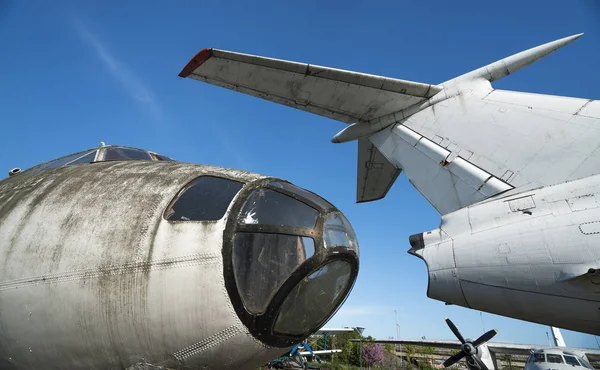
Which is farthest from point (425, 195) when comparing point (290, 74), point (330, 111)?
point (290, 74)

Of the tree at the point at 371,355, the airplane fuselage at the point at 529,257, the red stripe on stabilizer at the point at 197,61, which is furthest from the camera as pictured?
the tree at the point at 371,355

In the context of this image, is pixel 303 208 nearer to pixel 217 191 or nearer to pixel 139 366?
pixel 217 191

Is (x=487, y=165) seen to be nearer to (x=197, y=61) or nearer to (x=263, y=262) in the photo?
(x=263, y=262)

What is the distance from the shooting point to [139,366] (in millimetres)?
2365

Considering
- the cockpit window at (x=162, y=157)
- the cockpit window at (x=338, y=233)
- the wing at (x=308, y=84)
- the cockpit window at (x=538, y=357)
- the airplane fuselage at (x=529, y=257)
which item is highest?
the wing at (x=308, y=84)

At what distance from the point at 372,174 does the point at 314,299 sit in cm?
776

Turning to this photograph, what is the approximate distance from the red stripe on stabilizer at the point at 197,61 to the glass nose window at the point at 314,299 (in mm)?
5149

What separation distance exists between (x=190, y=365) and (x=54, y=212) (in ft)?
5.57

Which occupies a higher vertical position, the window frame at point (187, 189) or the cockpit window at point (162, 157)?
the cockpit window at point (162, 157)

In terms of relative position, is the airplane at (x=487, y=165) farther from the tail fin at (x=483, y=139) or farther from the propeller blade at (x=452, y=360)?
the propeller blade at (x=452, y=360)

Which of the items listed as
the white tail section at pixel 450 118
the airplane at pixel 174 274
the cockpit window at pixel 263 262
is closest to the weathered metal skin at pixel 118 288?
the airplane at pixel 174 274

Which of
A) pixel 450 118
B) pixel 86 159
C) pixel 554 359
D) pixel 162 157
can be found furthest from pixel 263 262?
pixel 554 359

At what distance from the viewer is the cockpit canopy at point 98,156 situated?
13.0 feet

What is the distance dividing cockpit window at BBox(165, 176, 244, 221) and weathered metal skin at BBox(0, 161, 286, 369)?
0.23 ft
